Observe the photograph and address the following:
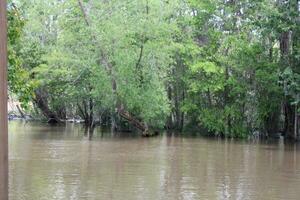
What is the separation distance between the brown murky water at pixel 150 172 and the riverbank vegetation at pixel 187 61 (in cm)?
732

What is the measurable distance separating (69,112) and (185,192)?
141ft

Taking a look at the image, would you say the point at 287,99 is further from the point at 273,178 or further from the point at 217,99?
the point at 273,178

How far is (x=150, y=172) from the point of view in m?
15.2

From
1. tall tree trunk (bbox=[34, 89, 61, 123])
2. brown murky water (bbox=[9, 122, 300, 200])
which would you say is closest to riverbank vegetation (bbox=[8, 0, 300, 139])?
brown murky water (bbox=[9, 122, 300, 200])

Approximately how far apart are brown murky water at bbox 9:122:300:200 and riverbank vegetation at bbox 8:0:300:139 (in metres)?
7.32

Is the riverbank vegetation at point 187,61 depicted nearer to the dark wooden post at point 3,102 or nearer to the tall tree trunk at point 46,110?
the tall tree trunk at point 46,110

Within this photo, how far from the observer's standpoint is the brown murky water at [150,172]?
11.6 meters

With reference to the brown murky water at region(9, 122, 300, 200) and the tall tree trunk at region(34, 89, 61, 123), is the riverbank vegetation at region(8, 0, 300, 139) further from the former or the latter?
the tall tree trunk at region(34, 89, 61, 123)

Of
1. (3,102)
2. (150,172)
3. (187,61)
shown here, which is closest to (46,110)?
(187,61)

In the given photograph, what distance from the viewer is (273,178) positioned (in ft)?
48.3

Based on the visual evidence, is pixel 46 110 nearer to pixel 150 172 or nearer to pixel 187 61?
pixel 187 61

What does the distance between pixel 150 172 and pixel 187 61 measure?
19760 millimetres

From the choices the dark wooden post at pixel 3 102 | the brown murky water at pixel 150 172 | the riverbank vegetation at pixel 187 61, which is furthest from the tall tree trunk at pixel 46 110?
the dark wooden post at pixel 3 102

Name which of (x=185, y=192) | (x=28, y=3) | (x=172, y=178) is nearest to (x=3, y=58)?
(x=185, y=192)
